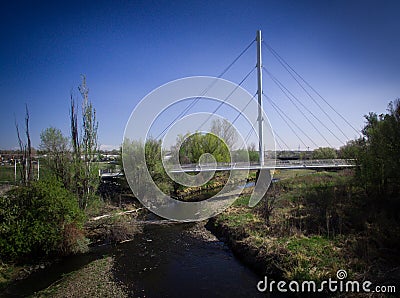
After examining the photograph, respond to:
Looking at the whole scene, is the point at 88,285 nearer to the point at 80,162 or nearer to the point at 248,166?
the point at 80,162

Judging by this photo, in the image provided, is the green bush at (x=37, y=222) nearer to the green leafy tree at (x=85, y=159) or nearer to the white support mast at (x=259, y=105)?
the green leafy tree at (x=85, y=159)

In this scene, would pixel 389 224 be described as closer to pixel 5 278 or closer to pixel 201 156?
pixel 5 278

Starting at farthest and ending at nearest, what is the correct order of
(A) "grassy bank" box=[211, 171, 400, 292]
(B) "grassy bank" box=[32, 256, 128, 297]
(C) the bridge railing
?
(C) the bridge railing < (A) "grassy bank" box=[211, 171, 400, 292] < (B) "grassy bank" box=[32, 256, 128, 297]

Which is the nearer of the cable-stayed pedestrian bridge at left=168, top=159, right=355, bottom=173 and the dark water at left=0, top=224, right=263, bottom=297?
the dark water at left=0, top=224, right=263, bottom=297

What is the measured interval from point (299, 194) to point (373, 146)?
6.31 m

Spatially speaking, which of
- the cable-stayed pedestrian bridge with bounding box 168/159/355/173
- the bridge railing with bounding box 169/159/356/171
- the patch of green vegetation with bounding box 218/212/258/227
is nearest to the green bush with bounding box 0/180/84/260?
the patch of green vegetation with bounding box 218/212/258/227

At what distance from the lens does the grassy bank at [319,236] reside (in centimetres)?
797

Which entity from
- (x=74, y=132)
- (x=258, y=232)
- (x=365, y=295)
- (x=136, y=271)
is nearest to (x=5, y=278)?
(x=136, y=271)

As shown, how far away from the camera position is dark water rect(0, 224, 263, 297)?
26.7 ft

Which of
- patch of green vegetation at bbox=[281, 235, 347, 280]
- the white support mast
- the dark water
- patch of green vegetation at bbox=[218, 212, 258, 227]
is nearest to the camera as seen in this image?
patch of green vegetation at bbox=[281, 235, 347, 280]

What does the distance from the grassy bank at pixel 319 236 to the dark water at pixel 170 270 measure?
3.49 ft

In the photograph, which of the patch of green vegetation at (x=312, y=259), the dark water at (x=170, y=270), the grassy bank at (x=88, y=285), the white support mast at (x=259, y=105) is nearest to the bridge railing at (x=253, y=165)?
the white support mast at (x=259, y=105)

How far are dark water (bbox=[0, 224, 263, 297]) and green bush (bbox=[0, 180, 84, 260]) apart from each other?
95 cm

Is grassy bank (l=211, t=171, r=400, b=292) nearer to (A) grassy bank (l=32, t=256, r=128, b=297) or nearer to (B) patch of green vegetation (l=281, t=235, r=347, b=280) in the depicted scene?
(B) patch of green vegetation (l=281, t=235, r=347, b=280)
